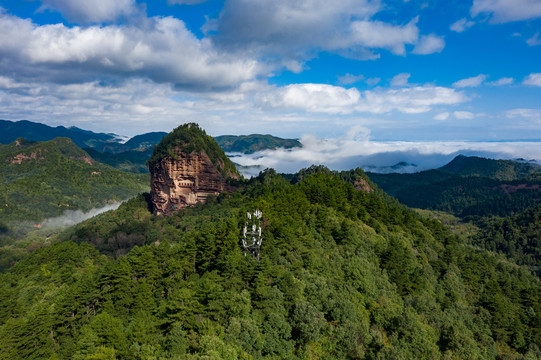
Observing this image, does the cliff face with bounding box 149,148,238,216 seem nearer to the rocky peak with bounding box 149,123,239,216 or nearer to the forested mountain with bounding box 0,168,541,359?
the rocky peak with bounding box 149,123,239,216

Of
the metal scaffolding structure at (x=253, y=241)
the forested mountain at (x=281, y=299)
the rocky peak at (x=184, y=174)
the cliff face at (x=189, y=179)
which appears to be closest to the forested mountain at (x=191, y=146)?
the rocky peak at (x=184, y=174)

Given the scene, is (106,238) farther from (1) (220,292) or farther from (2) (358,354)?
(2) (358,354)

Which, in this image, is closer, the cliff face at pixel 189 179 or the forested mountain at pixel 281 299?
the forested mountain at pixel 281 299

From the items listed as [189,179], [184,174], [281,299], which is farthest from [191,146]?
[281,299]

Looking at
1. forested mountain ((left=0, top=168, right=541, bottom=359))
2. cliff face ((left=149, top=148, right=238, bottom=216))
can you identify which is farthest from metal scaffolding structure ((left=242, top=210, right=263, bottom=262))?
cliff face ((left=149, top=148, right=238, bottom=216))

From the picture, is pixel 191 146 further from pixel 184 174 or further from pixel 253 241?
pixel 253 241

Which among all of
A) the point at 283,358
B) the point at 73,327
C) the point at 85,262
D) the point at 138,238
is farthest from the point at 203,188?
the point at 283,358

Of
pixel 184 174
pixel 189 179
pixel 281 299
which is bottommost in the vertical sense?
pixel 281 299

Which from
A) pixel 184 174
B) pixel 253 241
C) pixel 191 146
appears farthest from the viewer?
pixel 184 174

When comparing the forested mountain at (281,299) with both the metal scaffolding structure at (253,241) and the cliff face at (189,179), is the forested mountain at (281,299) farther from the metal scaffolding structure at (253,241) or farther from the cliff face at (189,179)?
the cliff face at (189,179)
